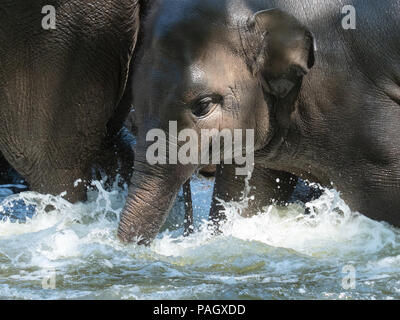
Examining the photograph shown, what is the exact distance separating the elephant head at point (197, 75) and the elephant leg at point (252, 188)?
978 millimetres

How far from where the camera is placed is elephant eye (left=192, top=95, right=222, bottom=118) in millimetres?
5965

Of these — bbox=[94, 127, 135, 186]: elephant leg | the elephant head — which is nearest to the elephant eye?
the elephant head

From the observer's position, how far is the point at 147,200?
6.00 meters

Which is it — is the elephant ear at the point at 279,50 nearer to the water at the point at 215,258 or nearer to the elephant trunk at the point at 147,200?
the elephant trunk at the point at 147,200

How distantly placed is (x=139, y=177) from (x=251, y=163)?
86 cm

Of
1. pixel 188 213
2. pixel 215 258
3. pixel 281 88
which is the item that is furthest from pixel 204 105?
pixel 188 213

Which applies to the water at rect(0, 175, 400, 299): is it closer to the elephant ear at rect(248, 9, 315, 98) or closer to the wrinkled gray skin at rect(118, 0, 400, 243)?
the wrinkled gray skin at rect(118, 0, 400, 243)

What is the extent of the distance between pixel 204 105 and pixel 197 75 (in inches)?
6.7

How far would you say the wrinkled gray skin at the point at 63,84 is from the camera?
21.5 ft

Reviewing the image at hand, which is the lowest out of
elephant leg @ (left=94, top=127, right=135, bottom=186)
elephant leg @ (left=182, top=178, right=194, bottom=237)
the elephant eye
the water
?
the water

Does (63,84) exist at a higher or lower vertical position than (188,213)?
higher

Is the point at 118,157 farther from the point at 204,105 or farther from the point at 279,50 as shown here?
the point at 279,50

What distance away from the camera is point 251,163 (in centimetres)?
662
